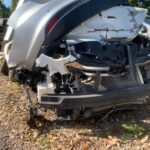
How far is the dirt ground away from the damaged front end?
8.8 inches

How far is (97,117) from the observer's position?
4.74 meters

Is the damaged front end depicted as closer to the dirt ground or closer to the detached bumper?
the detached bumper

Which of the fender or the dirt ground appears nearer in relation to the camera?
the dirt ground

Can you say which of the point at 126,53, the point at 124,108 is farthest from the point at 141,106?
the point at 126,53

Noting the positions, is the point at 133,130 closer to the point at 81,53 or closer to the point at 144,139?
the point at 144,139

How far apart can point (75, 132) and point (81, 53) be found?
0.94 meters

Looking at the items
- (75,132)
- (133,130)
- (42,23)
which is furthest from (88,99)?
(42,23)

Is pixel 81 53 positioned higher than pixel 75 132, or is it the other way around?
pixel 81 53

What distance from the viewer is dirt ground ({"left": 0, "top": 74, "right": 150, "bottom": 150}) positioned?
4.06 m

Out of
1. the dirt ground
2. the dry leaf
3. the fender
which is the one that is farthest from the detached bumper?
the fender

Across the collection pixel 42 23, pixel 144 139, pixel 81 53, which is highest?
pixel 42 23

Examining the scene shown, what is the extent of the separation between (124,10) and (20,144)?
215 centimetres

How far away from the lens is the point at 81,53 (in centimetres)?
416

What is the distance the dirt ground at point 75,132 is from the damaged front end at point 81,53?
0.22 meters
